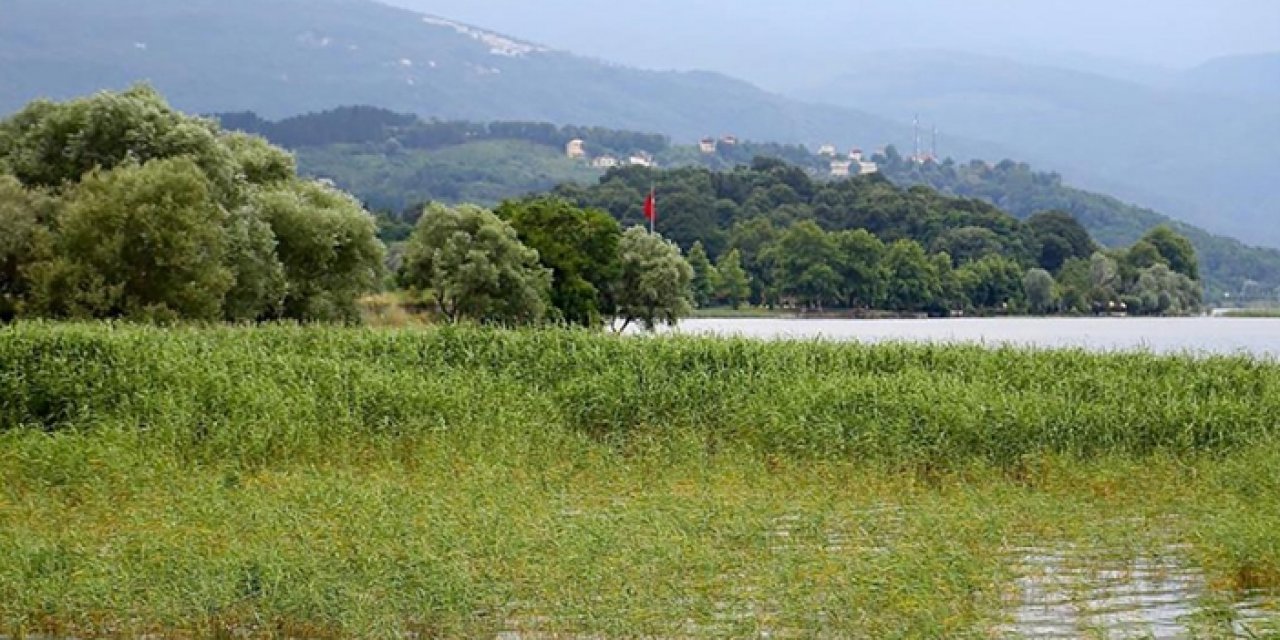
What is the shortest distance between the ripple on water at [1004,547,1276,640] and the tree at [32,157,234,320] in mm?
33220

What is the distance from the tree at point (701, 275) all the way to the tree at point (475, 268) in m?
58.8

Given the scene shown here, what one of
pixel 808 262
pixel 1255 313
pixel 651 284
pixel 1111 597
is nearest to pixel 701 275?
pixel 808 262

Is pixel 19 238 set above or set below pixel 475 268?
above

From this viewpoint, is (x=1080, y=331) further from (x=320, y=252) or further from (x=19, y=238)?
(x=19, y=238)

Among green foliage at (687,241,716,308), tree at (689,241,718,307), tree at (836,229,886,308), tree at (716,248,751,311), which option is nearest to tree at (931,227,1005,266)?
→ tree at (836,229,886,308)

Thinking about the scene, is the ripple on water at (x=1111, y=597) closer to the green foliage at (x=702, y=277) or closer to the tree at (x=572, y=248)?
the tree at (x=572, y=248)

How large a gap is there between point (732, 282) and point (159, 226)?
324ft

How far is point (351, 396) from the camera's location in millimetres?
30766

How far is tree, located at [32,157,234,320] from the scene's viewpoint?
4784cm

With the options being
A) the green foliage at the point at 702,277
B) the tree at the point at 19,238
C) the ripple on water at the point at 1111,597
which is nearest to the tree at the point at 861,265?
the green foliage at the point at 702,277

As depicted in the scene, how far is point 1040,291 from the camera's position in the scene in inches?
5876

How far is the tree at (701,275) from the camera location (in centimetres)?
13775

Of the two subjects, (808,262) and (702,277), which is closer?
(702,277)

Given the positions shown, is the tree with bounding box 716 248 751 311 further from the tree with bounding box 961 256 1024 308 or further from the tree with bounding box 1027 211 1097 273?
the tree with bounding box 1027 211 1097 273
